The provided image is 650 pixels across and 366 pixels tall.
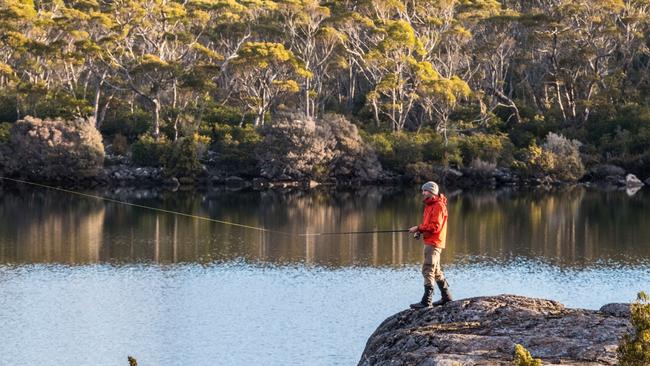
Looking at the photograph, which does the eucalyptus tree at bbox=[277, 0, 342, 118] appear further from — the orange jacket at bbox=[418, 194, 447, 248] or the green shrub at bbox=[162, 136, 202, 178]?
the orange jacket at bbox=[418, 194, 447, 248]

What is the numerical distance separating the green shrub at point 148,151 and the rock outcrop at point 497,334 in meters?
53.8

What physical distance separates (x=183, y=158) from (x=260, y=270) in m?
33.4

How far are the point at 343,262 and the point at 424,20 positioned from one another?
42.7 metres

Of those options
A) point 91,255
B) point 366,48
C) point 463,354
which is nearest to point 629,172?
point 366,48

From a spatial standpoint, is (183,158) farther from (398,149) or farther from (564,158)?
(564,158)

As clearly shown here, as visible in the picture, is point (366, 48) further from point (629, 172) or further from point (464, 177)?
point (629, 172)

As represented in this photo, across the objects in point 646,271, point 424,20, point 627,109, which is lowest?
point 646,271

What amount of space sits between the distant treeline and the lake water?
1306 centimetres

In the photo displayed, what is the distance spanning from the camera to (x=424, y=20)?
76.4 metres

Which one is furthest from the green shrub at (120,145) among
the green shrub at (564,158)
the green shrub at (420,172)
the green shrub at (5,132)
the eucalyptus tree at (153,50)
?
the green shrub at (564,158)

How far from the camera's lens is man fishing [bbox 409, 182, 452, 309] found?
627 inches

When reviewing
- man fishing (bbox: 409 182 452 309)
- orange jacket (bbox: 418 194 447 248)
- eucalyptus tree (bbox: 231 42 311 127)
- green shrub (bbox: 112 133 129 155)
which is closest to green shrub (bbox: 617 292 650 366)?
man fishing (bbox: 409 182 452 309)

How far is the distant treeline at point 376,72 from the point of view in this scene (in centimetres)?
7019

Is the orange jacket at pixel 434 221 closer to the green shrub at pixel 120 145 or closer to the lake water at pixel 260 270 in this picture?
the lake water at pixel 260 270
